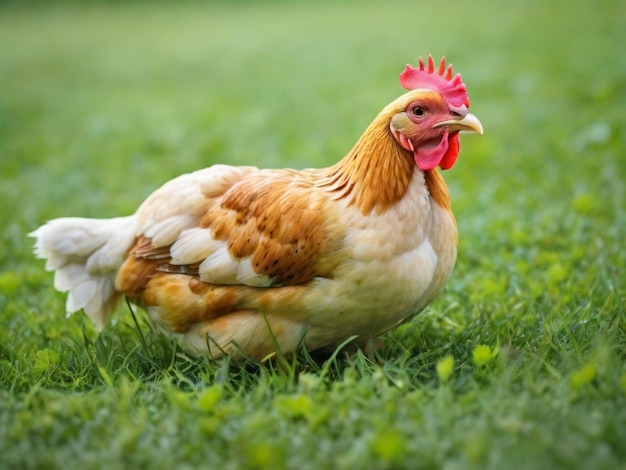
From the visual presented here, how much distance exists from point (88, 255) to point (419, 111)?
1798 mm

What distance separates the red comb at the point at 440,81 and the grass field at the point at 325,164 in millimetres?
1087

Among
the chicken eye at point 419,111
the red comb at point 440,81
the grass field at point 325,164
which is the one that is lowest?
the grass field at point 325,164

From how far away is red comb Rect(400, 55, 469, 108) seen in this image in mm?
3189

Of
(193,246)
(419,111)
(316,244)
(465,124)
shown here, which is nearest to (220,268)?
(193,246)

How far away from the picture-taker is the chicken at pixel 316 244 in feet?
10.3

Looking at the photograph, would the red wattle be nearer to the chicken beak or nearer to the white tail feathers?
the chicken beak

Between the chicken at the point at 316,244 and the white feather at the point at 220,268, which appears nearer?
the chicken at the point at 316,244

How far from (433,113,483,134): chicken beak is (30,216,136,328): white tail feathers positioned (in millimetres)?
1582

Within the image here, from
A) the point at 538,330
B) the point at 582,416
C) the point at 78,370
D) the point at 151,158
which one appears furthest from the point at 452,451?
the point at 151,158

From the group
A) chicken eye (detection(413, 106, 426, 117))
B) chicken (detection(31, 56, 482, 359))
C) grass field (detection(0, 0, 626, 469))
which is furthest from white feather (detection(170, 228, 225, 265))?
chicken eye (detection(413, 106, 426, 117))

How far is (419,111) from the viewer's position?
3168 millimetres

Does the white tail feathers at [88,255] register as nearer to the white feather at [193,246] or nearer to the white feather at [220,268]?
the white feather at [193,246]

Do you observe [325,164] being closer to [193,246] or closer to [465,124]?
[193,246]

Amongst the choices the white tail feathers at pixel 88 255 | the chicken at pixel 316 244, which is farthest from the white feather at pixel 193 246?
the white tail feathers at pixel 88 255
